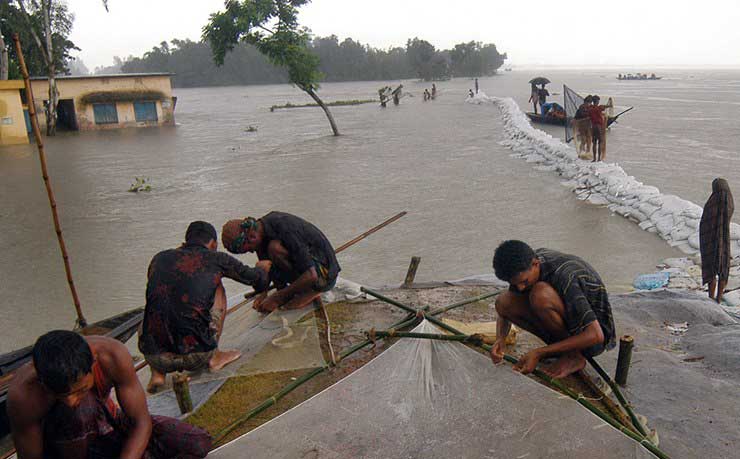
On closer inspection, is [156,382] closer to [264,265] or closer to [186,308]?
[186,308]

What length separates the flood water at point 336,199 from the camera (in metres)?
5.82

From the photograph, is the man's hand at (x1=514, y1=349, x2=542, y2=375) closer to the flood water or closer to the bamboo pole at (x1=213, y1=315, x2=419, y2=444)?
the bamboo pole at (x1=213, y1=315, x2=419, y2=444)

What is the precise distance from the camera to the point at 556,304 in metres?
2.49

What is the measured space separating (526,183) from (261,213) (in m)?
4.82

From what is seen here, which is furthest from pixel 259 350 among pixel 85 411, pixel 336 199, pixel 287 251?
pixel 336 199

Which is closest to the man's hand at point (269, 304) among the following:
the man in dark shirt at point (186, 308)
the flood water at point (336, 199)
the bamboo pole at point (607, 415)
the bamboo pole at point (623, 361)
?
the man in dark shirt at point (186, 308)

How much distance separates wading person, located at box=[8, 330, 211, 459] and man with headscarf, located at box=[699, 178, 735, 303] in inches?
154

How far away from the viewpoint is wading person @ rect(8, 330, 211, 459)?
173 cm

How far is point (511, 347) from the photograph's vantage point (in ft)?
10.3

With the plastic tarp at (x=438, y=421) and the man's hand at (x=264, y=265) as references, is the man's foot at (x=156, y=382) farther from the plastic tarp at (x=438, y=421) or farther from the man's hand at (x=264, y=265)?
Result: the plastic tarp at (x=438, y=421)

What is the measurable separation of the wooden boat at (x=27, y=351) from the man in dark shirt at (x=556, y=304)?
252 centimetres

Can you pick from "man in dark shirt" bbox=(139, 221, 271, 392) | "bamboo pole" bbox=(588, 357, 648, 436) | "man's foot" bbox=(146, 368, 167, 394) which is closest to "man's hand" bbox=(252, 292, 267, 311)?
"man in dark shirt" bbox=(139, 221, 271, 392)

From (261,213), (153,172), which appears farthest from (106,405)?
(153,172)

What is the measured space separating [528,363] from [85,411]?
5.89 feet
